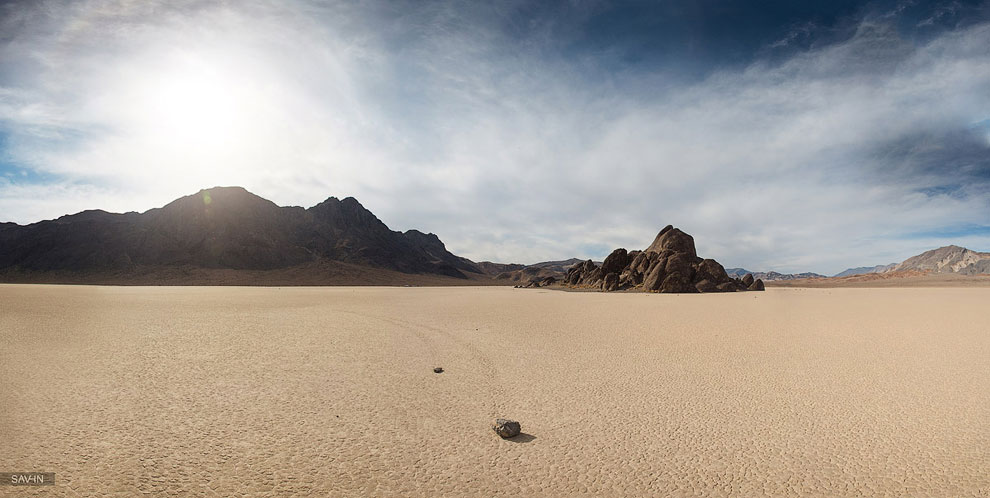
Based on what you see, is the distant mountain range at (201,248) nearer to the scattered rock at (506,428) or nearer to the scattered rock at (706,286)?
the scattered rock at (706,286)

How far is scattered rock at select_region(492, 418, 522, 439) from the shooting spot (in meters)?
5.13

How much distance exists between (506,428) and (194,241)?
12737cm

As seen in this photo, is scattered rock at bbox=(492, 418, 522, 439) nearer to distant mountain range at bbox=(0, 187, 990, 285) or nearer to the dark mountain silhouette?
distant mountain range at bbox=(0, 187, 990, 285)

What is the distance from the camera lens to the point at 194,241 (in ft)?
342

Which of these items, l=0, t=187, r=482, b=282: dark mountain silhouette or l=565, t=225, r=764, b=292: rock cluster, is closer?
l=565, t=225, r=764, b=292: rock cluster

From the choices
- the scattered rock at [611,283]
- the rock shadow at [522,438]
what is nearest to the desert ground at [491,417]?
the rock shadow at [522,438]

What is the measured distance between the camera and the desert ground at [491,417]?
416 cm

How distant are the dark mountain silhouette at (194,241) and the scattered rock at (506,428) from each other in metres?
103

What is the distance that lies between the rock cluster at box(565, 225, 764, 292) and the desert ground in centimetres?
3960

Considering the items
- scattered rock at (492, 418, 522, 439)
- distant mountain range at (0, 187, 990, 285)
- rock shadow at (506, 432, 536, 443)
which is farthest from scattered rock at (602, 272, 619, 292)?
scattered rock at (492, 418, 522, 439)

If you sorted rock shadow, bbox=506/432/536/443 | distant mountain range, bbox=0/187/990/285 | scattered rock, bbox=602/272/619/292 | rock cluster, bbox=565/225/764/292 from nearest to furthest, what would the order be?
rock shadow, bbox=506/432/536/443, rock cluster, bbox=565/225/764/292, scattered rock, bbox=602/272/619/292, distant mountain range, bbox=0/187/990/285

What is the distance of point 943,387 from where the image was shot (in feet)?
23.6

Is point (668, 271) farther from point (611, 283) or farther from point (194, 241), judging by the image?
point (194, 241)

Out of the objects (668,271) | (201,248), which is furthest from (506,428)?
(201,248)
